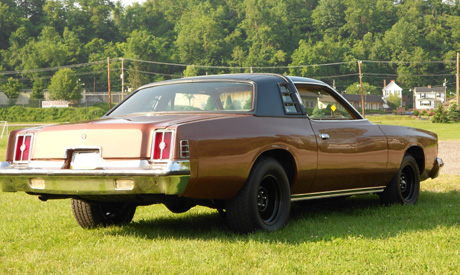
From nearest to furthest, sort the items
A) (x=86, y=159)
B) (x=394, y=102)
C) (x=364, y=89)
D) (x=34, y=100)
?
(x=86, y=159), (x=34, y=100), (x=394, y=102), (x=364, y=89)

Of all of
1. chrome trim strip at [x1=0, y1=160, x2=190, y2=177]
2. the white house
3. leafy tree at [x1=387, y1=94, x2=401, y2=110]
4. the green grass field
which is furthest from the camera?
the white house

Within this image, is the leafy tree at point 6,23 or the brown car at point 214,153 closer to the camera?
the brown car at point 214,153

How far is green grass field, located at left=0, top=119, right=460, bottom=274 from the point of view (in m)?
4.36

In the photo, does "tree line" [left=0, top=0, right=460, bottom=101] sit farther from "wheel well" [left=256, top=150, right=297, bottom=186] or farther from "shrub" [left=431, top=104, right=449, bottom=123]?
"wheel well" [left=256, top=150, right=297, bottom=186]

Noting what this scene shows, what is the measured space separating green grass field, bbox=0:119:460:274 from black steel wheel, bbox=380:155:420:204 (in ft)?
0.74

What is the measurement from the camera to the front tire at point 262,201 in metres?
5.30

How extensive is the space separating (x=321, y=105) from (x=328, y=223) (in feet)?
4.25

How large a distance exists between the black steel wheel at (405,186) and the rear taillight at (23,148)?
13.3 feet

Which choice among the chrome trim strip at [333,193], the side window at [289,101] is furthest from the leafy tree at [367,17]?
the side window at [289,101]

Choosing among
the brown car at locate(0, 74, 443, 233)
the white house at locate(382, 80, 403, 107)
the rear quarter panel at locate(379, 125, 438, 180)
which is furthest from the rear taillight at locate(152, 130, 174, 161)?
the white house at locate(382, 80, 403, 107)

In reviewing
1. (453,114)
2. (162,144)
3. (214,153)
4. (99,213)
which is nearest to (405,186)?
(214,153)

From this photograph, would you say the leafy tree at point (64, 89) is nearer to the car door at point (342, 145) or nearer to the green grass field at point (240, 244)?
the green grass field at point (240, 244)

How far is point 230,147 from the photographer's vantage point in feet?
16.9

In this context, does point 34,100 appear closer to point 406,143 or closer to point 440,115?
point 440,115
